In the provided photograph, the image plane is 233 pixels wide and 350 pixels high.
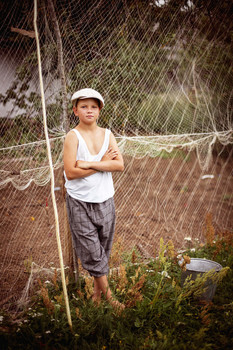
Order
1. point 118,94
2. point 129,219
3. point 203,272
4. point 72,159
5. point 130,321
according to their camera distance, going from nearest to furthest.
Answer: point 72,159 < point 130,321 < point 203,272 < point 118,94 < point 129,219

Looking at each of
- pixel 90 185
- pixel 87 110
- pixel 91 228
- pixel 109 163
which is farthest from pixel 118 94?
pixel 91 228

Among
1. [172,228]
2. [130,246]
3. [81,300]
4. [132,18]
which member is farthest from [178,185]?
[81,300]

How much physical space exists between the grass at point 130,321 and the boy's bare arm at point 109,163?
2.69ft

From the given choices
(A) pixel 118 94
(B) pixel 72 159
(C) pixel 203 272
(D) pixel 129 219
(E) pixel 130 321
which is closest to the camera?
(B) pixel 72 159

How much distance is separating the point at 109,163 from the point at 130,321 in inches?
46.8

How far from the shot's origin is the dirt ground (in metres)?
2.83

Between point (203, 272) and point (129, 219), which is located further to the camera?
point (129, 219)

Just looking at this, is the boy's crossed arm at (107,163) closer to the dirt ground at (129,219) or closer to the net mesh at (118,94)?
the net mesh at (118,94)

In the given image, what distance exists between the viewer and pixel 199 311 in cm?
219

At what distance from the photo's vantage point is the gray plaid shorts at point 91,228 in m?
1.96

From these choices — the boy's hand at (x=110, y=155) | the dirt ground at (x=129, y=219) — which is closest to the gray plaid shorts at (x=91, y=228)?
the boy's hand at (x=110, y=155)

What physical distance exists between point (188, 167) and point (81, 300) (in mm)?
4443

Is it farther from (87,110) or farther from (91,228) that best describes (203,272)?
(87,110)

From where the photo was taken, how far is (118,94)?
2.83 meters
